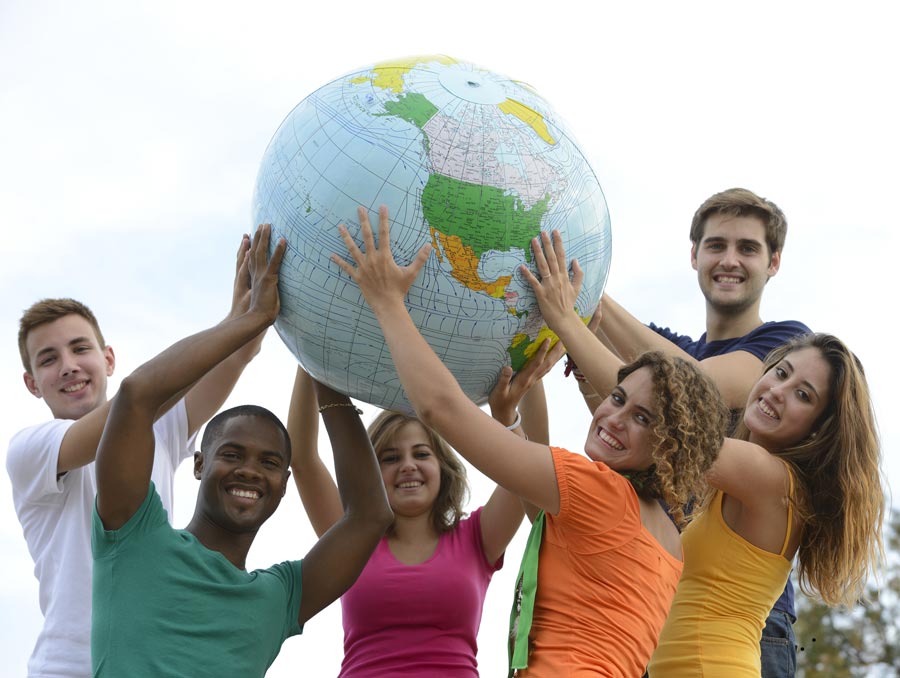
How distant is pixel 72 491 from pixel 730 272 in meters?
3.09

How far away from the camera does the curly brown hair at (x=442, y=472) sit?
17.3ft

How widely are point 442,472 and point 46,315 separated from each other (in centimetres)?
198

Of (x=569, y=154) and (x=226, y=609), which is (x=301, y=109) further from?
(x=226, y=609)

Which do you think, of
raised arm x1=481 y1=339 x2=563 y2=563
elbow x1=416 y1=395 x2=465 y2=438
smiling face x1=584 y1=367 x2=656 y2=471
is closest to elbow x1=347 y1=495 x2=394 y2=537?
raised arm x1=481 y1=339 x2=563 y2=563

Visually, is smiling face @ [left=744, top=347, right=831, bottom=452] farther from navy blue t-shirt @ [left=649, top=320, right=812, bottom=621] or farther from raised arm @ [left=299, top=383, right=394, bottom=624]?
raised arm @ [left=299, top=383, right=394, bottom=624]

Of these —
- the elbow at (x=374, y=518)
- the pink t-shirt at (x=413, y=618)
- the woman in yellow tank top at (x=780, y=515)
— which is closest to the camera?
the woman in yellow tank top at (x=780, y=515)

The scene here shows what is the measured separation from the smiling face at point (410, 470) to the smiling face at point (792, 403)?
4.89 ft

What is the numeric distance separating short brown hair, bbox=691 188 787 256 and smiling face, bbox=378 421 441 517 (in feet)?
5.46

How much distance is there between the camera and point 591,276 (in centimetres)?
451

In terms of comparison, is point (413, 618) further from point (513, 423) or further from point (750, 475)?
point (750, 475)

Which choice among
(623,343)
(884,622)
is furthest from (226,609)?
(884,622)

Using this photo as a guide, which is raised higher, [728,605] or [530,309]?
[530,309]

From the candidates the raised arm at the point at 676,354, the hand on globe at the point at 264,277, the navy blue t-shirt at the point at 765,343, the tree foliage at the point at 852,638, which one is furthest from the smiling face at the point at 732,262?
the tree foliage at the point at 852,638

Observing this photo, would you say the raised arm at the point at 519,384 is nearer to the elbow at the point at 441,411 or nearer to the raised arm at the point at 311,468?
the elbow at the point at 441,411
